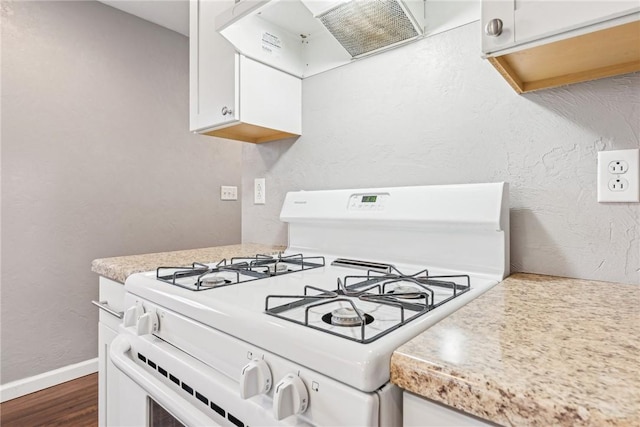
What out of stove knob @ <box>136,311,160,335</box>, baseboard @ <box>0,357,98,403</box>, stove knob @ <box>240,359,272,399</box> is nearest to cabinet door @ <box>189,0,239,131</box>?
stove knob @ <box>136,311,160,335</box>

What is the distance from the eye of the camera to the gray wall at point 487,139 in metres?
0.87

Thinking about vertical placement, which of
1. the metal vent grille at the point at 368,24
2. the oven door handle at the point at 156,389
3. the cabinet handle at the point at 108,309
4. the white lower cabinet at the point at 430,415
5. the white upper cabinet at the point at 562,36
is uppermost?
the metal vent grille at the point at 368,24

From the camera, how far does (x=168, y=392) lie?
2.42 feet

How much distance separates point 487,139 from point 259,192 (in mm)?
1057

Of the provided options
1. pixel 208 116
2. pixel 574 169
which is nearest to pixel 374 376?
pixel 574 169

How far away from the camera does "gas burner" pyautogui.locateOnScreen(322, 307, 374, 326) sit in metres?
0.57

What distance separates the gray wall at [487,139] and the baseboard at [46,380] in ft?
5.88

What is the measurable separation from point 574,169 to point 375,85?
2.27ft

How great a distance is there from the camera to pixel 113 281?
1182 millimetres

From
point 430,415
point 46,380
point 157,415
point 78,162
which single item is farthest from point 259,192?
point 46,380

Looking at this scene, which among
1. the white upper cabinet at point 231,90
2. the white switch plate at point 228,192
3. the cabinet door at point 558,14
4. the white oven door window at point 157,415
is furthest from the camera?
the white switch plate at point 228,192

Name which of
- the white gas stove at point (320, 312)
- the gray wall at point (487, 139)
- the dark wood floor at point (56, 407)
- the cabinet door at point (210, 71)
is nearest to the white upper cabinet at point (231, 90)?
the cabinet door at point (210, 71)

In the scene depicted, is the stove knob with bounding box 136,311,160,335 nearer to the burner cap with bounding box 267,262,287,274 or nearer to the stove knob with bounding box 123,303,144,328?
the stove knob with bounding box 123,303,144,328

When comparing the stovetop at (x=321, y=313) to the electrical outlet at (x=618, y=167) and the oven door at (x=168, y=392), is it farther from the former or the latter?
the electrical outlet at (x=618, y=167)
